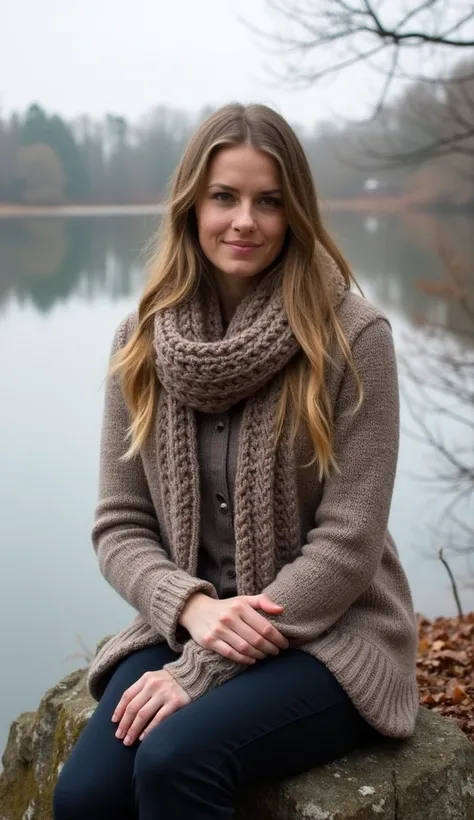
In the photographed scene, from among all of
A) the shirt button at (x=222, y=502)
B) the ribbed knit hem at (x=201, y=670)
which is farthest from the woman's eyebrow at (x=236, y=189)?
the ribbed knit hem at (x=201, y=670)

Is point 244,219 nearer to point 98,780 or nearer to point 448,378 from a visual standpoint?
point 98,780

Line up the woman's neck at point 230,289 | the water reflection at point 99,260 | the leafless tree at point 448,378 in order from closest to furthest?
the woman's neck at point 230,289, the leafless tree at point 448,378, the water reflection at point 99,260

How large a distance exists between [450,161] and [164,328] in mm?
3615

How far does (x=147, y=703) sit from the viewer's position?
1600 mm

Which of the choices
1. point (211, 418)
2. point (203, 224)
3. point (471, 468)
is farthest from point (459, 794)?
point (471, 468)

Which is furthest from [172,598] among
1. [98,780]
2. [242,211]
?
[242,211]

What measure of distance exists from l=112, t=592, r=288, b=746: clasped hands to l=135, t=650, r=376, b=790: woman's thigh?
34 mm

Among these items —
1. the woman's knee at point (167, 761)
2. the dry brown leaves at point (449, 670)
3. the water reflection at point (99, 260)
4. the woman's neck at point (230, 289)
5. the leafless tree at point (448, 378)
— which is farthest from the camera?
the water reflection at point (99, 260)

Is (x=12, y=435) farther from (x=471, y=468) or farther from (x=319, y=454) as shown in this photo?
(x=319, y=454)

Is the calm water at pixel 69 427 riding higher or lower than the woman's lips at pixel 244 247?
lower

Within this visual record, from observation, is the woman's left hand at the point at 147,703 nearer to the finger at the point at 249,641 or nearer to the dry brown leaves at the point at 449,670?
the finger at the point at 249,641

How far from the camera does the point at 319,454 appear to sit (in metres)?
1.74

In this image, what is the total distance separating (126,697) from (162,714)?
85mm

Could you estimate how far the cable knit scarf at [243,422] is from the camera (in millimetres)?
1762
